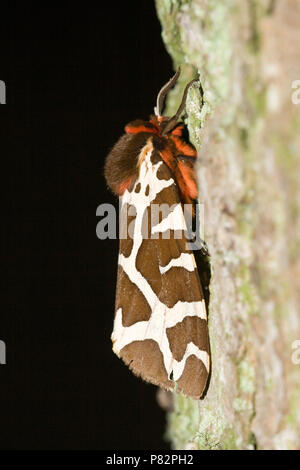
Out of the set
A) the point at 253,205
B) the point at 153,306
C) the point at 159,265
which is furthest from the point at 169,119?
the point at 253,205

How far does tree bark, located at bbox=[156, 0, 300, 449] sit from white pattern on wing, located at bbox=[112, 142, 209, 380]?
0.11 meters

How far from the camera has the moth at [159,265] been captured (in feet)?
4.66

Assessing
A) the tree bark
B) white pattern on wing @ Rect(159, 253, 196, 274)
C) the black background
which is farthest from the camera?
the black background

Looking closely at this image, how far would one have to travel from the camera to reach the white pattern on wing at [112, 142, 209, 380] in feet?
4.66

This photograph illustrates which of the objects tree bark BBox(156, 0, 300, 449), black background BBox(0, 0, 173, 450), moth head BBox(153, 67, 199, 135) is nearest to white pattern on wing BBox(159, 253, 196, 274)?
tree bark BBox(156, 0, 300, 449)

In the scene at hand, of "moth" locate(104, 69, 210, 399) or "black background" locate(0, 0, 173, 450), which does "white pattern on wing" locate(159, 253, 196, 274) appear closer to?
"moth" locate(104, 69, 210, 399)

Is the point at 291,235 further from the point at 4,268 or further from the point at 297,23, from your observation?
the point at 4,268

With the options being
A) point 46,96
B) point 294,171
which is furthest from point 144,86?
point 294,171

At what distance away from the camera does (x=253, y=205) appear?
94 cm

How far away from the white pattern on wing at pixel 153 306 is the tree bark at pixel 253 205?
109 millimetres

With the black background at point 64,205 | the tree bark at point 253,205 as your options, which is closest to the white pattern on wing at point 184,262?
the tree bark at point 253,205

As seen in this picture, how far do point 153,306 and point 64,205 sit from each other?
2.61 feet

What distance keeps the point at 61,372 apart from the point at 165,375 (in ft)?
2.77

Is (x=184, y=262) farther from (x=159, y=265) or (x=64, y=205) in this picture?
(x=64, y=205)
